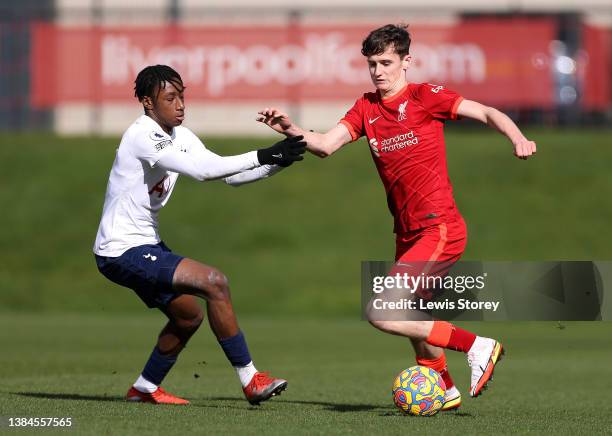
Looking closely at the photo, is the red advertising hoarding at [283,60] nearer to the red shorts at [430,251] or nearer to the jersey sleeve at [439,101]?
the jersey sleeve at [439,101]

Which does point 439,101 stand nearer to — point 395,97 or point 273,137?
point 395,97

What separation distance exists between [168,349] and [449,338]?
7.11 ft

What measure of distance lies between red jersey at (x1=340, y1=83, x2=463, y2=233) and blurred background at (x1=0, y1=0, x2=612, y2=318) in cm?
1252

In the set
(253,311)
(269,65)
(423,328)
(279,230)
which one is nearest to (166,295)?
(423,328)

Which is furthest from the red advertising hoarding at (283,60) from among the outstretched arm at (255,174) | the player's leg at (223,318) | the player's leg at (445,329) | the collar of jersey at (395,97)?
the player's leg at (223,318)

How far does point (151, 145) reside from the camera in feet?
30.0

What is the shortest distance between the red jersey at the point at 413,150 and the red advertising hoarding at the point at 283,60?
50.9 ft

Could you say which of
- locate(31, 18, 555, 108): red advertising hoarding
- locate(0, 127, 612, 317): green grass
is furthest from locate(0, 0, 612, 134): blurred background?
locate(0, 127, 612, 317): green grass

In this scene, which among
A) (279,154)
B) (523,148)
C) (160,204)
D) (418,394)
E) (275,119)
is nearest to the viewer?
(523,148)

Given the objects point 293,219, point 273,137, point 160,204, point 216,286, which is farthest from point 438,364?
point 273,137

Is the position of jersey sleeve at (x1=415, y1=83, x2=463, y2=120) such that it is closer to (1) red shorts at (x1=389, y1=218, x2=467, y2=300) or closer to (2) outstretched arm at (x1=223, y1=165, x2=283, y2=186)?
(1) red shorts at (x1=389, y1=218, x2=467, y2=300)

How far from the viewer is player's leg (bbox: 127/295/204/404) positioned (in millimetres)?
9539

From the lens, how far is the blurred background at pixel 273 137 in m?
22.5

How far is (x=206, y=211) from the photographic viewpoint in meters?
24.0
